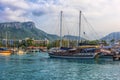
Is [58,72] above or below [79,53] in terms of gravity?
below

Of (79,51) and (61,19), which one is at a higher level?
(61,19)

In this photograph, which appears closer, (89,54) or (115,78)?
(115,78)

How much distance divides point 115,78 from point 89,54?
2417 inches

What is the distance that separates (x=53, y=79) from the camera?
44250 mm

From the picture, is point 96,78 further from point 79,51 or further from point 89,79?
point 79,51

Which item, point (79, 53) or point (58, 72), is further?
point (79, 53)

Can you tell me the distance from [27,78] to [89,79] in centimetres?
1046

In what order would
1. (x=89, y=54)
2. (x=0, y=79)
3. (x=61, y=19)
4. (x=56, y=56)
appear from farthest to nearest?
1. (x=61, y=19)
2. (x=56, y=56)
3. (x=89, y=54)
4. (x=0, y=79)

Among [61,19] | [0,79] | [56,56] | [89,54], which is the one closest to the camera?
[0,79]

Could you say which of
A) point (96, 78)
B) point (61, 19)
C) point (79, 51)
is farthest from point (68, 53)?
point (96, 78)

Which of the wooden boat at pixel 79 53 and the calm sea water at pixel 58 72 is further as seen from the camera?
the wooden boat at pixel 79 53

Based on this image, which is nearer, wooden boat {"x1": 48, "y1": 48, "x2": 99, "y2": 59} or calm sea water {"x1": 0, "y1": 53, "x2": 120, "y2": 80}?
calm sea water {"x1": 0, "y1": 53, "x2": 120, "y2": 80}

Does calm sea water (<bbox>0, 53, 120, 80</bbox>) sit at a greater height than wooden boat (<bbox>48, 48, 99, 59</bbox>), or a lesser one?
lesser

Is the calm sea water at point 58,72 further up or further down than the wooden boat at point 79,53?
further down
